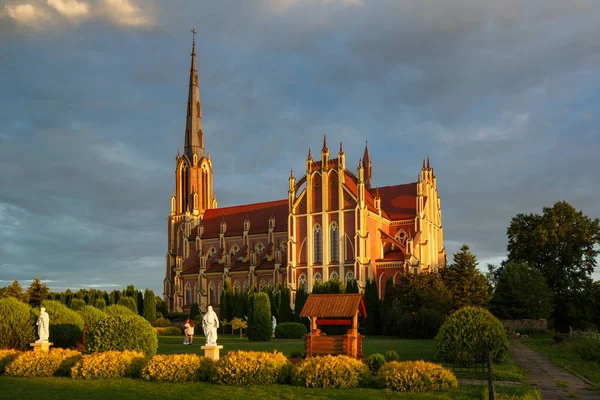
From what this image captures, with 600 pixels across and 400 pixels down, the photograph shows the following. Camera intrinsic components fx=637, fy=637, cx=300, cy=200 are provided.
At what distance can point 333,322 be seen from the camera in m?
23.7

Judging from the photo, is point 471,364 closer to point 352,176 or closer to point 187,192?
point 352,176

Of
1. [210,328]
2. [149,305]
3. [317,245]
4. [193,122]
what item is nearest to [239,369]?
[210,328]

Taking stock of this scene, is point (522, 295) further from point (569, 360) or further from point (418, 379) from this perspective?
point (418, 379)

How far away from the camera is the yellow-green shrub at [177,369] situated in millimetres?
17922

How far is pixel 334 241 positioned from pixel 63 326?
3856cm

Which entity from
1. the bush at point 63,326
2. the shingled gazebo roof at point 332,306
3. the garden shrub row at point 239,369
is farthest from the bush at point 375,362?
the bush at point 63,326

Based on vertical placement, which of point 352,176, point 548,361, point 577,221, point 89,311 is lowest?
point 548,361

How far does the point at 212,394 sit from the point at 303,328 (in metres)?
28.0

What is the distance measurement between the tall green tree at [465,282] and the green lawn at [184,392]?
29696 millimetres

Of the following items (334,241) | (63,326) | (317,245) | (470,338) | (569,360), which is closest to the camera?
(470,338)

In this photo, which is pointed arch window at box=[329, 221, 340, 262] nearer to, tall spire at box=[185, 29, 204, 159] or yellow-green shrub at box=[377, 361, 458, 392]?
tall spire at box=[185, 29, 204, 159]

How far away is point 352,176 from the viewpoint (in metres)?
63.9

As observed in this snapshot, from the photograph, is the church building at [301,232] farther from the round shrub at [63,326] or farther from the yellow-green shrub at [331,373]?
the yellow-green shrub at [331,373]

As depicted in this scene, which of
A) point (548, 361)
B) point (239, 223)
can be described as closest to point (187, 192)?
point (239, 223)
